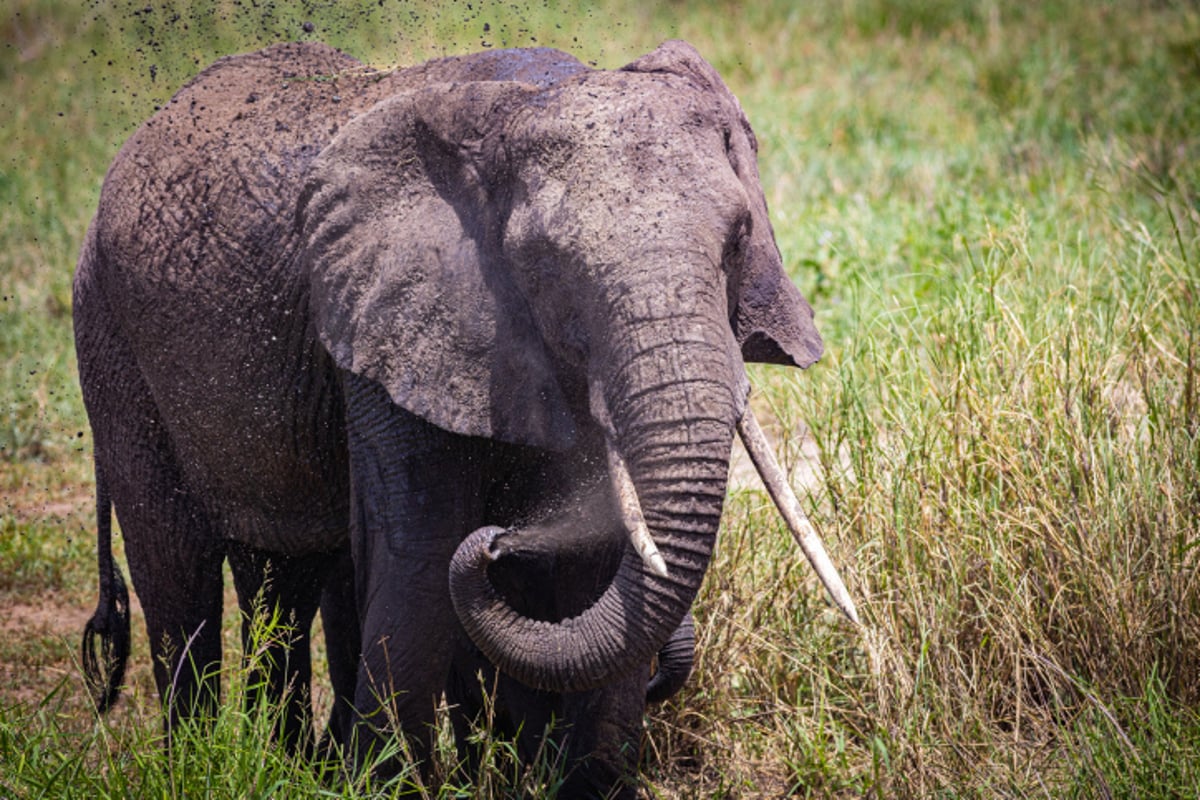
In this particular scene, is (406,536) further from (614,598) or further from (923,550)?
(923,550)

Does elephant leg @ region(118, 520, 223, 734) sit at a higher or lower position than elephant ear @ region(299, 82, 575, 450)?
lower

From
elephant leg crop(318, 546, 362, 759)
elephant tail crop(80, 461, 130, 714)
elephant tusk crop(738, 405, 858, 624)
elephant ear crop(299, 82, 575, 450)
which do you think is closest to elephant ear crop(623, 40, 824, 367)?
elephant tusk crop(738, 405, 858, 624)

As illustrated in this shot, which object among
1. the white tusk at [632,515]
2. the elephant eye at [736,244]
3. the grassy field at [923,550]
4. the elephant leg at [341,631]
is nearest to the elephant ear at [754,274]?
the elephant eye at [736,244]

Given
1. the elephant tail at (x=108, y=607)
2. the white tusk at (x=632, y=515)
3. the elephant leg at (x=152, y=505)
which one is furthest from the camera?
the elephant tail at (x=108, y=607)

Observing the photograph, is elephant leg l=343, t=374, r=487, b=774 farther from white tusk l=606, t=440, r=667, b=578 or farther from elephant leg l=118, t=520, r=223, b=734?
elephant leg l=118, t=520, r=223, b=734

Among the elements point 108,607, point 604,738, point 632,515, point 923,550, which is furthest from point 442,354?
point 108,607

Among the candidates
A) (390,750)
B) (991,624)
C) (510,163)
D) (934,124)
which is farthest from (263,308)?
(934,124)

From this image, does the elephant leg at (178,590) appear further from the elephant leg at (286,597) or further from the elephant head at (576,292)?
the elephant head at (576,292)

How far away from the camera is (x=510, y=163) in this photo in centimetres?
329

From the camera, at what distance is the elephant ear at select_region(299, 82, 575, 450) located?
330cm

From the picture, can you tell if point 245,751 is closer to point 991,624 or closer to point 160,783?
point 160,783

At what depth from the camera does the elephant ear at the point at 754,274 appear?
3.43m

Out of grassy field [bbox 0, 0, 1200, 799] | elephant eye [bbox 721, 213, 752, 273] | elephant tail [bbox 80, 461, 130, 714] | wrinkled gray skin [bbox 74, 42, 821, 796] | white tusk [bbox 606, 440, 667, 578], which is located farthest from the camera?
elephant tail [bbox 80, 461, 130, 714]

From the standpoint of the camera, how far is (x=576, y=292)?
3.10 meters
